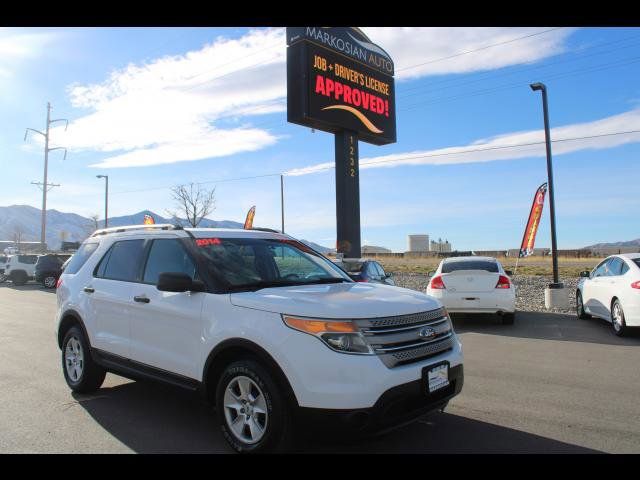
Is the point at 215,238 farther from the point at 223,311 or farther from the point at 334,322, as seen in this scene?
the point at 334,322

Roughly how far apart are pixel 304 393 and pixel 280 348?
0.36 metres

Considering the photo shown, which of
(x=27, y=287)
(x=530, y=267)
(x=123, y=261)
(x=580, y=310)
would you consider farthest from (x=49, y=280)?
(x=530, y=267)

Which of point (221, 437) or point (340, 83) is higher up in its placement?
point (340, 83)

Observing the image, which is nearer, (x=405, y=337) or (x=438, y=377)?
(x=405, y=337)

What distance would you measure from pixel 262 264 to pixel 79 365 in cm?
265

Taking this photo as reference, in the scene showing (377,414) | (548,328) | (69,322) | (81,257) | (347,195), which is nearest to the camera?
(377,414)

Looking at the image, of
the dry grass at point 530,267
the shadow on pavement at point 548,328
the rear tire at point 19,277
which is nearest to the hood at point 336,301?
the shadow on pavement at point 548,328

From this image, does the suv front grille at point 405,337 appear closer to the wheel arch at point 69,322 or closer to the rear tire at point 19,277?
the wheel arch at point 69,322

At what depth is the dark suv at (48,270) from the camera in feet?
83.8

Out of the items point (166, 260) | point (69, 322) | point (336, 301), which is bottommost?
point (69, 322)

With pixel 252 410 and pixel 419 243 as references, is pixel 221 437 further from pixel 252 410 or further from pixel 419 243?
pixel 419 243

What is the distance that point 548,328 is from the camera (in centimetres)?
1048

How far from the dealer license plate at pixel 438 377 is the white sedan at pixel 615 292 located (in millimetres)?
6177
